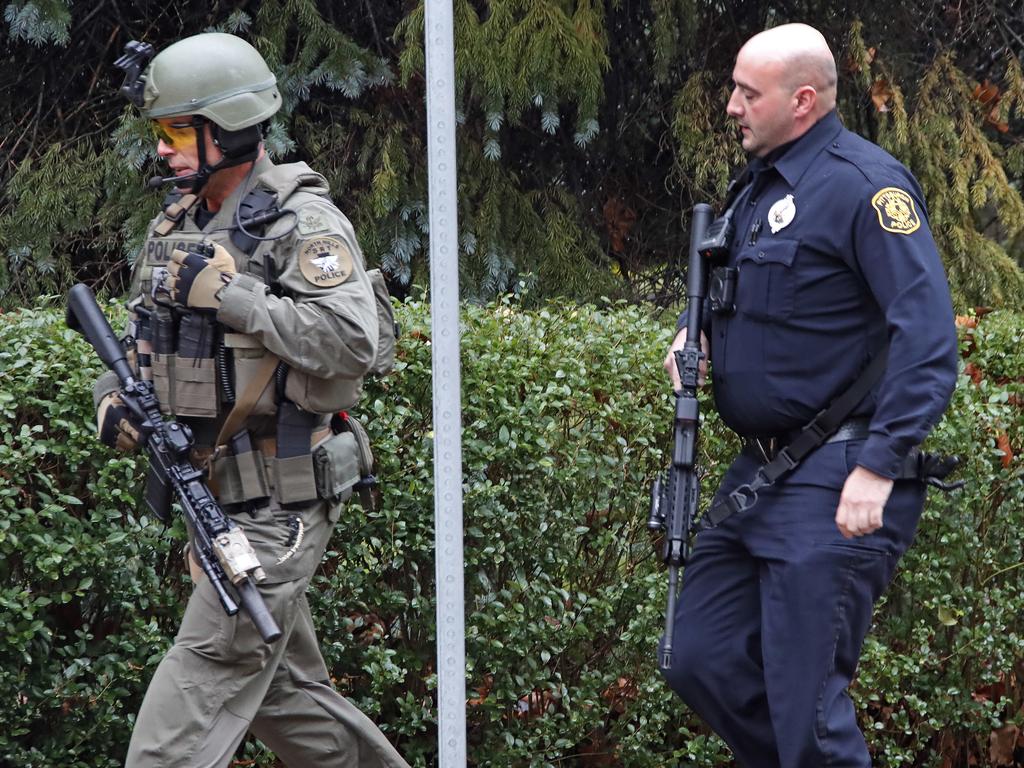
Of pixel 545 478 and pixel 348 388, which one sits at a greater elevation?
pixel 348 388

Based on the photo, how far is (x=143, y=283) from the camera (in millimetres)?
3605

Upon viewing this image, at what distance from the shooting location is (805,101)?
11.6ft

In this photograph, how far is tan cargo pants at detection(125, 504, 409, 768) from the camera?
334 cm

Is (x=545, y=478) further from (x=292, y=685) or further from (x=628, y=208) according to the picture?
(x=628, y=208)

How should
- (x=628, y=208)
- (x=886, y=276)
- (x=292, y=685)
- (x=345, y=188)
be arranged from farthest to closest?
(x=628, y=208) → (x=345, y=188) → (x=292, y=685) → (x=886, y=276)

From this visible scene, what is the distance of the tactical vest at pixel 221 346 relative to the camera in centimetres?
348

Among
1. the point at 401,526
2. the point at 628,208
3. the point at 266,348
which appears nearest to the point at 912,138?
the point at 628,208

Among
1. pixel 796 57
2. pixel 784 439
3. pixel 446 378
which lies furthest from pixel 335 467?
pixel 796 57

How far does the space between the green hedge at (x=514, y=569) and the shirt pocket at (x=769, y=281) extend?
102cm

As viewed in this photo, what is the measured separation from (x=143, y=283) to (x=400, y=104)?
345 centimetres

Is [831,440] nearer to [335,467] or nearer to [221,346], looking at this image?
[335,467]

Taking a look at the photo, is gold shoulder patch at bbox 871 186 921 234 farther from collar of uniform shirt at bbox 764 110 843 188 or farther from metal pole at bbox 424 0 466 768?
metal pole at bbox 424 0 466 768

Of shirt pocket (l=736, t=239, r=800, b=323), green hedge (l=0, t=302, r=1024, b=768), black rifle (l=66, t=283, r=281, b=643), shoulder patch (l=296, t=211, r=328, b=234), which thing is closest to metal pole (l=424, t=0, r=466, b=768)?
black rifle (l=66, t=283, r=281, b=643)

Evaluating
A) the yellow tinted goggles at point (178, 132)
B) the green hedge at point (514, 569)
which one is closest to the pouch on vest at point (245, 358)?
the yellow tinted goggles at point (178, 132)
